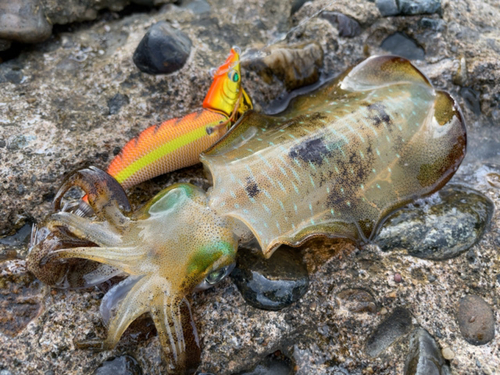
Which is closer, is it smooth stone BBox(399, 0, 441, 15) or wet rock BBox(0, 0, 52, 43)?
wet rock BBox(0, 0, 52, 43)

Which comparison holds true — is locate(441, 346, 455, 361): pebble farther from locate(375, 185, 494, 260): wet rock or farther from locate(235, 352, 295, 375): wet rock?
locate(235, 352, 295, 375): wet rock

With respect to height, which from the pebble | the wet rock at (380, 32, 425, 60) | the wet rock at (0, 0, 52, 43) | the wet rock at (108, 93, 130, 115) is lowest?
the pebble


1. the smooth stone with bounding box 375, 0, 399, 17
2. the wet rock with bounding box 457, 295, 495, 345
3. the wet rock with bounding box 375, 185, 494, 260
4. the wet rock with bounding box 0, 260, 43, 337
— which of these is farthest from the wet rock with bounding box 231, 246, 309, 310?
the smooth stone with bounding box 375, 0, 399, 17

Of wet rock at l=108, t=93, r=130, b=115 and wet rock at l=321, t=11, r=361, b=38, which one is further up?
wet rock at l=321, t=11, r=361, b=38

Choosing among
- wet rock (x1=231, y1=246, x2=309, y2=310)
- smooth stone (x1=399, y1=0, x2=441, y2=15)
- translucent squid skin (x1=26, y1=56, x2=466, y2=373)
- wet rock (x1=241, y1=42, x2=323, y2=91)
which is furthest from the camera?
smooth stone (x1=399, y1=0, x2=441, y2=15)

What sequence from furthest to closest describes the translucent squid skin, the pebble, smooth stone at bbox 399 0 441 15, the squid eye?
smooth stone at bbox 399 0 441 15, the squid eye, the pebble, the translucent squid skin

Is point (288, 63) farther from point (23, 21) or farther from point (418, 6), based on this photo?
point (23, 21)

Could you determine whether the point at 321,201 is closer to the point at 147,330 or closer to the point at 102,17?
the point at 147,330
